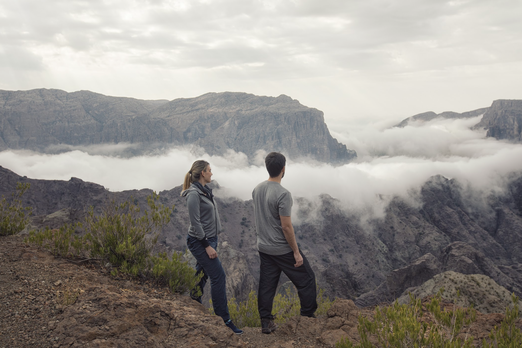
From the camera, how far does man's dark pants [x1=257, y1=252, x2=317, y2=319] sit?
477 cm

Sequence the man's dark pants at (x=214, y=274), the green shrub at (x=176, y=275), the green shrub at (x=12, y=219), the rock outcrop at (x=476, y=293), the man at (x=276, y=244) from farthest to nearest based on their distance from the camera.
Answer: the rock outcrop at (x=476, y=293) → the green shrub at (x=12, y=219) → the green shrub at (x=176, y=275) → the man's dark pants at (x=214, y=274) → the man at (x=276, y=244)

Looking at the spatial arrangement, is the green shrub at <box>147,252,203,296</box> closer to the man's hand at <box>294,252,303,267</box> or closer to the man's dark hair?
the man's hand at <box>294,252,303,267</box>

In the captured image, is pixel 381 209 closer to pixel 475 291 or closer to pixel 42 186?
pixel 42 186

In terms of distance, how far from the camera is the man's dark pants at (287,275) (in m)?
4.77

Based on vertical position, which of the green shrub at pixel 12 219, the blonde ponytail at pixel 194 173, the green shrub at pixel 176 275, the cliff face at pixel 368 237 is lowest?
the cliff face at pixel 368 237

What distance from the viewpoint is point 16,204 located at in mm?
7609

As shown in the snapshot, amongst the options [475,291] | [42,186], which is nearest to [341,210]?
[42,186]

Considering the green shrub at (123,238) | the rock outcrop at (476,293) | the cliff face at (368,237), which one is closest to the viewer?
the green shrub at (123,238)

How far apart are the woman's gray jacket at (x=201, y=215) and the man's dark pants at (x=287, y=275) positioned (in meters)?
0.86

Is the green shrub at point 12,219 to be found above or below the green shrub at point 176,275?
above

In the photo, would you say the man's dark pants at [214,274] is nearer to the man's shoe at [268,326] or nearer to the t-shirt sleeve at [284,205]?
the man's shoe at [268,326]

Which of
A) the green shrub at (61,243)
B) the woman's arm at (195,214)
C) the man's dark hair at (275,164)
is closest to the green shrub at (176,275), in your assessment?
the woman's arm at (195,214)

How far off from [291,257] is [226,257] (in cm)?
9172

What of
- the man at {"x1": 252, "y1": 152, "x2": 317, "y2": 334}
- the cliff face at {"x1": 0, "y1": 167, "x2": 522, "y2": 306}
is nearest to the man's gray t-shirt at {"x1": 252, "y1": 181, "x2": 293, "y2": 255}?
the man at {"x1": 252, "y1": 152, "x2": 317, "y2": 334}
